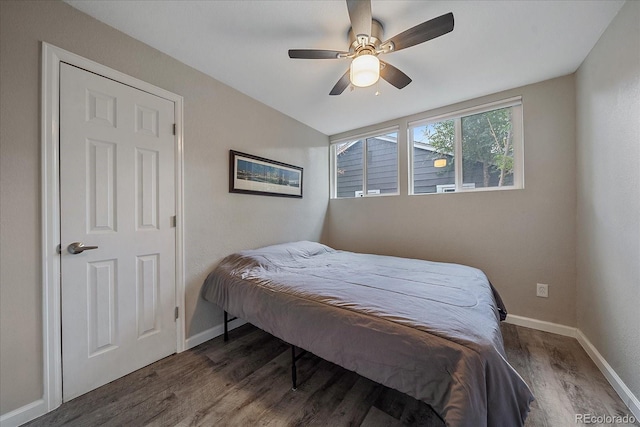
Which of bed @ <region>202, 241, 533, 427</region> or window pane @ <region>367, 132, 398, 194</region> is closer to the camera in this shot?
bed @ <region>202, 241, 533, 427</region>

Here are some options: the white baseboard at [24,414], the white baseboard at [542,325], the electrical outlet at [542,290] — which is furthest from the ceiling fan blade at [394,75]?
the white baseboard at [24,414]

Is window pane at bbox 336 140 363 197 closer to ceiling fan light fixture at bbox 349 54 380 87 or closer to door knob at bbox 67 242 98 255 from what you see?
ceiling fan light fixture at bbox 349 54 380 87

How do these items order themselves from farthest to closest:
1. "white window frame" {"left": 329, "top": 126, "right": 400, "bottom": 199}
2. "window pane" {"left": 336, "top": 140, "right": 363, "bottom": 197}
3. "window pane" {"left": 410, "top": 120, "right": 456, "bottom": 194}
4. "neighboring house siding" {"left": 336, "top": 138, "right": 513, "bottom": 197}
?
"window pane" {"left": 336, "top": 140, "right": 363, "bottom": 197}
"white window frame" {"left": 329, "top": 126, "right": 400, "bottom": 199}
"window pane" {"left": 410, "top": 120, "right": 456, "bottom": 194}
"neighboring house siding" {"left": 336, "top": 138, "right": 513, "bottom": 197}

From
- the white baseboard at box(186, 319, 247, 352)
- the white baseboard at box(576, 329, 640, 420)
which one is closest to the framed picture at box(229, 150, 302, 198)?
the white baseboard at box(186, 319, 247, 352)

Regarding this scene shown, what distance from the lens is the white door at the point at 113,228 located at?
1.48 meters

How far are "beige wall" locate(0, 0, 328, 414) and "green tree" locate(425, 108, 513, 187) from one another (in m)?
1.97

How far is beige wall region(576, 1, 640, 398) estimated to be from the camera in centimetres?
140

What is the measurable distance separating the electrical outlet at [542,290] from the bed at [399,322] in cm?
69

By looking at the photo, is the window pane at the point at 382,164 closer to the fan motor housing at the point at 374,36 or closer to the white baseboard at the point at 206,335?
the fan motor housing at the point at 374,36

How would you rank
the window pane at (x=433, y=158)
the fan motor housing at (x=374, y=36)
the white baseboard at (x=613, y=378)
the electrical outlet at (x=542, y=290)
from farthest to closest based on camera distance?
the window pane at (x=433, y=158) < the electrical outlet at (x=542, y=290) < the fan motor housing at (x=374, y=36) < the white baseboard at (x=613, y=378)

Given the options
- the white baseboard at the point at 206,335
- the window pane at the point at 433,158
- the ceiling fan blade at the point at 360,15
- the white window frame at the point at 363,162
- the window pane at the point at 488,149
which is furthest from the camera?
the white window frame at the point at 363,162

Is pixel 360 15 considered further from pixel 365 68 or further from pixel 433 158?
pixel 433 158

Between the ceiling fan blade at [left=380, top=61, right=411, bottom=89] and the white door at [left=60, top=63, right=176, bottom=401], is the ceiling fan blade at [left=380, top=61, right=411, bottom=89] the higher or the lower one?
the higher one

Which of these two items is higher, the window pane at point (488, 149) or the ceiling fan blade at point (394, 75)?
the ceiling fan blade at point (394, 75)
